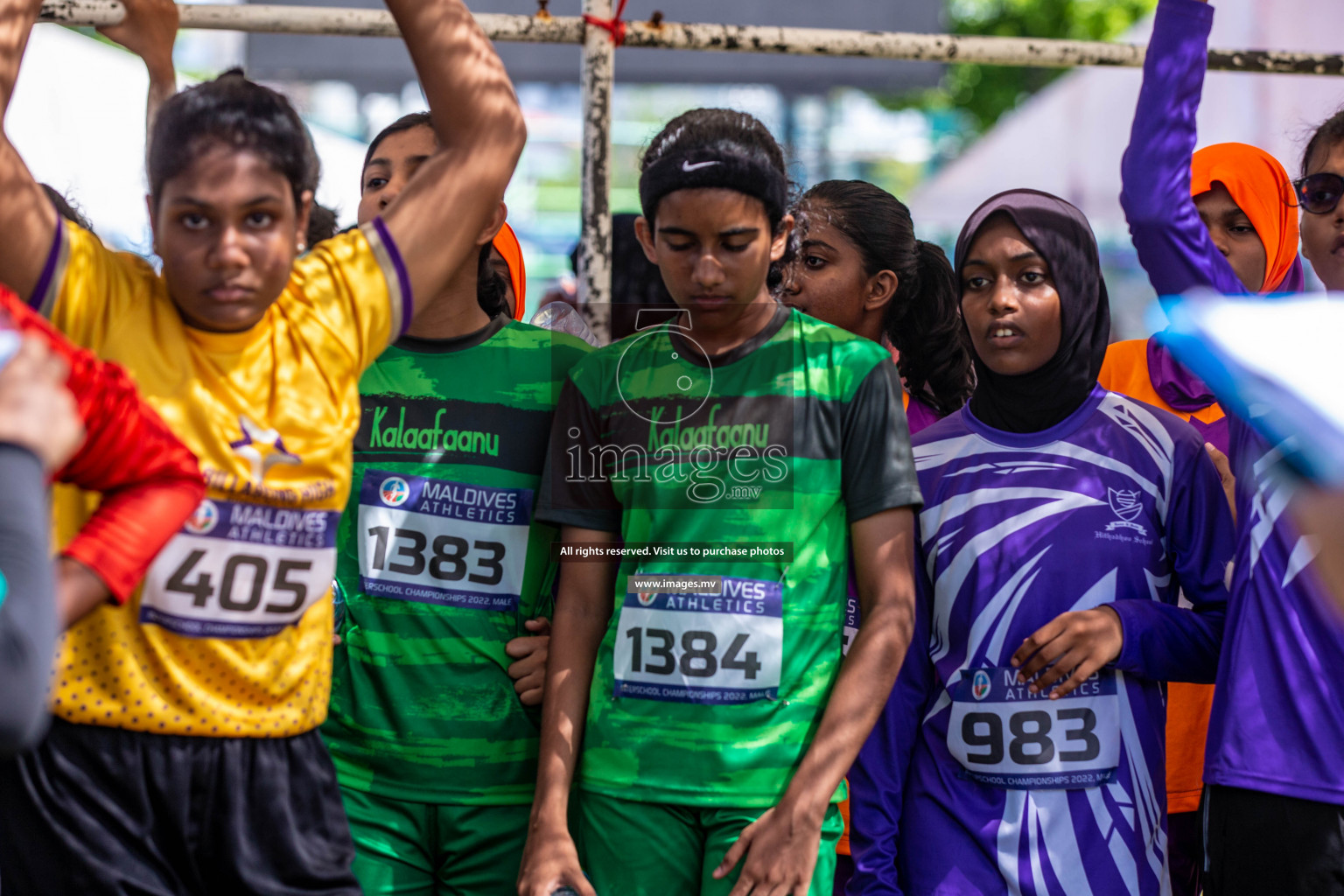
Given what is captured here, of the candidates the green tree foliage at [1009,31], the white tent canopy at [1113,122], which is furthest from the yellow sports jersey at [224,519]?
the green tree foliage at [1009,31]

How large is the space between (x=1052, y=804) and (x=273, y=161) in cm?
190

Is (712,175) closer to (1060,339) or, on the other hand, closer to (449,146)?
(449,146)

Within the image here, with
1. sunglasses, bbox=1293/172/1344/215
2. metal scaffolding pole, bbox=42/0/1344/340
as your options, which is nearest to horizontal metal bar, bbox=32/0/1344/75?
metal scaffolding pole, bbox=42/0/1344/340

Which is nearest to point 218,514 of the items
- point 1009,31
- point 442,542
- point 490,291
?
point 442,542

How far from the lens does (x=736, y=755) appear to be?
2.36 m

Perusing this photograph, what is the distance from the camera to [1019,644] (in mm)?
2656

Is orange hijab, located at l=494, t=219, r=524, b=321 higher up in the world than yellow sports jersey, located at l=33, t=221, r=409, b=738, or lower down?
higher up

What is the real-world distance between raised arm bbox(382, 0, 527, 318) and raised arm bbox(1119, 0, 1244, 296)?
1.25 meters

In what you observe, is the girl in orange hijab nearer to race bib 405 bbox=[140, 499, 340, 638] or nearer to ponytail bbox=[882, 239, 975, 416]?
ponytail bbox=[882, 239, 975, 416]

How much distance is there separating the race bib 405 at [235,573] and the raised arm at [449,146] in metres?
0.49

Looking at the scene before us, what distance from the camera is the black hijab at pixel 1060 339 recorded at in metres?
2.84

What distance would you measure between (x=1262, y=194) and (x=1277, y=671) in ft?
6.14

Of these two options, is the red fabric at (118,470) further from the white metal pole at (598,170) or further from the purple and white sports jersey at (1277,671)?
the purple and white sports jersey at (1277,671)

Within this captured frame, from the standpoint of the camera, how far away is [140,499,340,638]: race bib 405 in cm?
187
